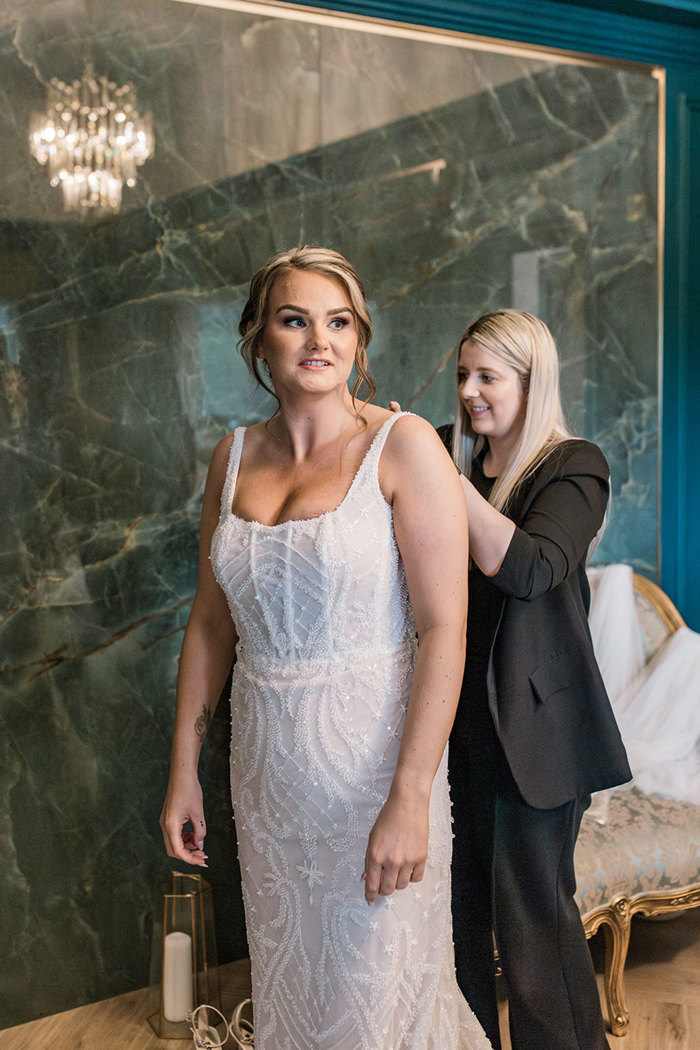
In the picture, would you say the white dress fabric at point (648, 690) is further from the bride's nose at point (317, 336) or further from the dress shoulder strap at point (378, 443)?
the bride's nose at point (317, 336)

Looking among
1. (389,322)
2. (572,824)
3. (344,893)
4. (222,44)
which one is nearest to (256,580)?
(344,893)

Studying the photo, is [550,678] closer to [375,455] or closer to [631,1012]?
[375,455]

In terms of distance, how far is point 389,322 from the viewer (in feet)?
10.4

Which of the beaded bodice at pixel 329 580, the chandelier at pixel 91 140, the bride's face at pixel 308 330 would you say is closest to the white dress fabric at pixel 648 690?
the beaded bodice at pixel 329 580

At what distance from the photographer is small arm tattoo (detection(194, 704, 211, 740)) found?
6.63ft

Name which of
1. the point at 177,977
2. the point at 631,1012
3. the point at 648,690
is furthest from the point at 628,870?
the point at 177,977

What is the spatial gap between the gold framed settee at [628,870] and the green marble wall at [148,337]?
1055mm

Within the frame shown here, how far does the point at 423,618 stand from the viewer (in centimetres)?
172

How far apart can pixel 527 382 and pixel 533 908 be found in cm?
111

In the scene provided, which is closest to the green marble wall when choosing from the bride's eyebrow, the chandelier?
the chandelier

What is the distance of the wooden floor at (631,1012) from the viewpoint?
8.66 ft

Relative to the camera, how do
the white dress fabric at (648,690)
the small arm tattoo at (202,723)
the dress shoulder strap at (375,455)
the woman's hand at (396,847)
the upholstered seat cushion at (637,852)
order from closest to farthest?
the woman's hand at (396,847), the dress shoulder strap at (375,455), the small arm tattoo at (202,723), the upholstered seat cushion at (637,852), the white dress fabric at (648,690)

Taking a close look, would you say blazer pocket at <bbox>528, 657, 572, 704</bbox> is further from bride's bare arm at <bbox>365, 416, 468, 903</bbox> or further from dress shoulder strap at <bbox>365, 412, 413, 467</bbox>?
dress shoulder strap at <bbox>365, 412, 413, 467</bbox>

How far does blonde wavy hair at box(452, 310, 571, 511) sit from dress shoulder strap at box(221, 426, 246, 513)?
54 cm
